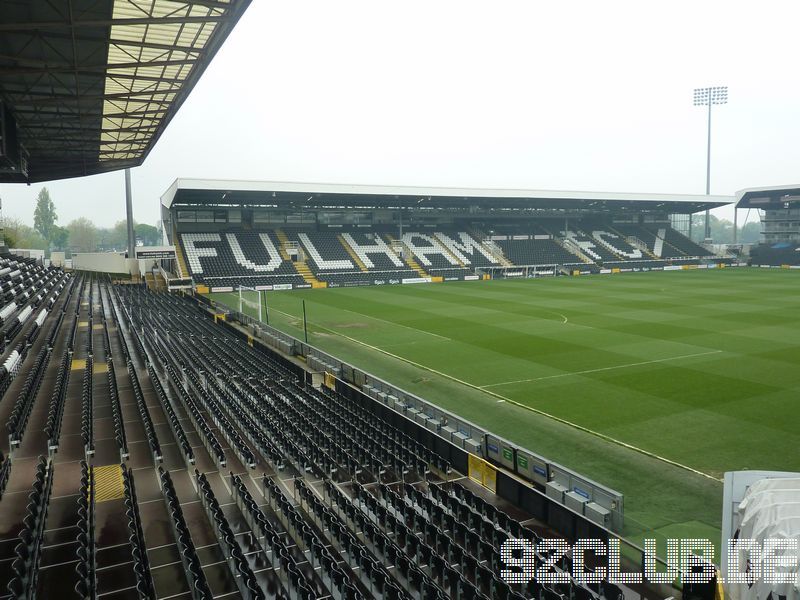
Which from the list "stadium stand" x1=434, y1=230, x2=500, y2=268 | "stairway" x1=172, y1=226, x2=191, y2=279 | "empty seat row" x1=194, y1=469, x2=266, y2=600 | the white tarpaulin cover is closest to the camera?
the white tarpaulin cover

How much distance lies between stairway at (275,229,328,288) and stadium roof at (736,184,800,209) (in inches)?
2368

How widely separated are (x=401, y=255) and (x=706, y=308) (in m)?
34.1

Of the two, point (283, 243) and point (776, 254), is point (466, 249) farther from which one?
point (776, 254)

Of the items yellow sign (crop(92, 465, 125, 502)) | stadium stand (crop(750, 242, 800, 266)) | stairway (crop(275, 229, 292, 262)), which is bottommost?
yellow sign (crop(92, 465, 125, 502))

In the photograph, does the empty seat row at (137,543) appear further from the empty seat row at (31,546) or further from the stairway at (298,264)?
the stairway at (298,264)

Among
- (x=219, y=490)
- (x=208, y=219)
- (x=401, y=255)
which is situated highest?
(x=208, y=219)

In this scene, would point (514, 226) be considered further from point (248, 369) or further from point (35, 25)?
point (35, 25)

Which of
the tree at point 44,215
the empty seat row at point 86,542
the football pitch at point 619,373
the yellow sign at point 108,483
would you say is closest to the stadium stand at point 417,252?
the football pitch at point 619,373

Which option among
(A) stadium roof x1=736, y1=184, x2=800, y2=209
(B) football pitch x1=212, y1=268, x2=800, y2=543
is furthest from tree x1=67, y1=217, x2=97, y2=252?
(A) stadium roof x1=736, y1=184, x2=800, y2=209

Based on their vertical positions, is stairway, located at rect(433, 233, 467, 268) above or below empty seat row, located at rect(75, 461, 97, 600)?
above

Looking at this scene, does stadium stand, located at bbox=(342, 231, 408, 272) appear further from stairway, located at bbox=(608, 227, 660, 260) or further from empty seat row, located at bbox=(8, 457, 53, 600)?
empty seat row, located at bbox=(8, 457, 53, 600)

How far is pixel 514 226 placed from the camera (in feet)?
240

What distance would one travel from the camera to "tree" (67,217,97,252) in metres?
140

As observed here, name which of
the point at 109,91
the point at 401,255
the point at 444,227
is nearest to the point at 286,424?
the point at 109,91
